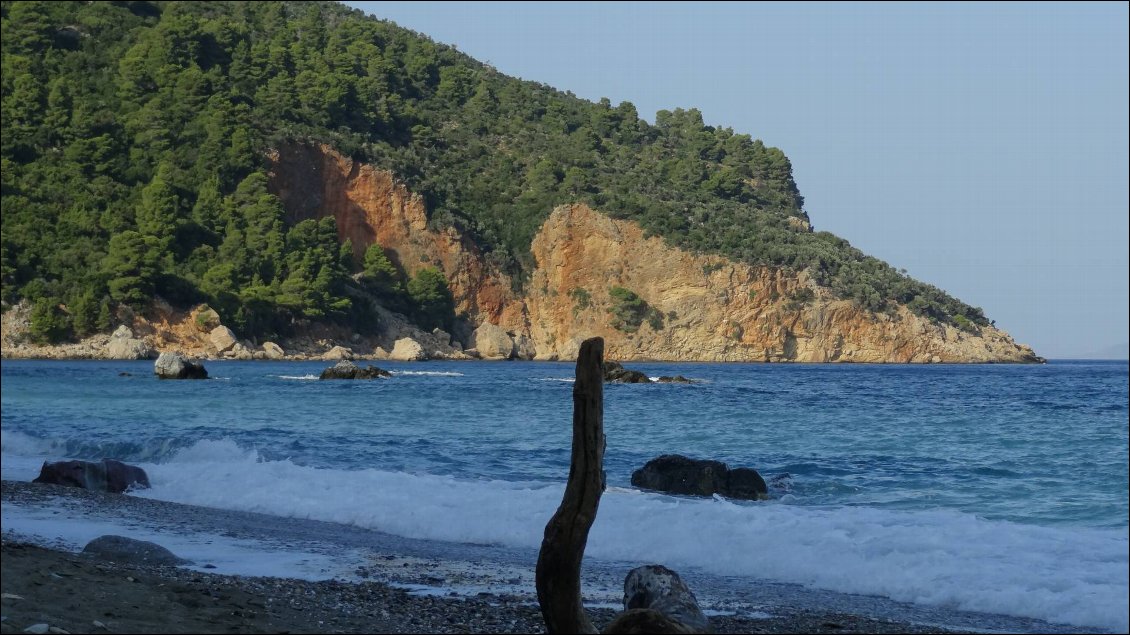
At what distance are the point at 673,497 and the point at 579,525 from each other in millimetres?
8147

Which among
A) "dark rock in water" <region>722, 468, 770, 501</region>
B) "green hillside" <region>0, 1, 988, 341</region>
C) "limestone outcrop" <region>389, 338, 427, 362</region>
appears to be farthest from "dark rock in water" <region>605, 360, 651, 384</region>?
"green hillside" <region>0, 1, 988, 341</region>

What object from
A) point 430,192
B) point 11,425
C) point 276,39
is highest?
point 276,39

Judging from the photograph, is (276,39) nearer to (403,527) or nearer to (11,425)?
(11,425)

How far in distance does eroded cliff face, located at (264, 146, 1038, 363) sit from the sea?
57759 millimetres

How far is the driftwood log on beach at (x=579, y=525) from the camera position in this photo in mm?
5789

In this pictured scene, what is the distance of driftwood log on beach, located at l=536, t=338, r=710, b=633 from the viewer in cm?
579

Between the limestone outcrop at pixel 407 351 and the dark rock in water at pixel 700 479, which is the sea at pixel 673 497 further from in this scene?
the limestone outcrop at pixel 407 351

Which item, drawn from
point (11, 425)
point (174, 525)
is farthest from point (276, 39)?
point (174, 525)

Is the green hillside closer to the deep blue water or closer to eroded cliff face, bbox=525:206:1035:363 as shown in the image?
eroded cliff face, bbox=525:206:1035:363

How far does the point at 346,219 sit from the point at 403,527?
3187 inches

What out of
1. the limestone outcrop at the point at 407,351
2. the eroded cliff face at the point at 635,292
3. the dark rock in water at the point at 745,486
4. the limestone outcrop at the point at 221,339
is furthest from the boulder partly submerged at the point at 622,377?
the eroded cliff face at the point at 635,292

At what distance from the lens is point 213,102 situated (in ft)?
294

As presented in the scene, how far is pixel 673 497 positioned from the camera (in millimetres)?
13953

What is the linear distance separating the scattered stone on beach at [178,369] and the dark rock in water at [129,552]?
3984 centimetres
